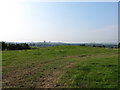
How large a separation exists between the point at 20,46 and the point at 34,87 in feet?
203

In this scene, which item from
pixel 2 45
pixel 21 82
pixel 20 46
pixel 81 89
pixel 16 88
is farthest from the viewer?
pixel 20 46

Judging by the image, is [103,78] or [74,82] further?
Answer: [103,78]

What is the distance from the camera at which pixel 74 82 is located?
10.2 m

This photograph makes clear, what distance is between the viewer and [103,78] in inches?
436

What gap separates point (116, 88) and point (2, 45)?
59.9 m

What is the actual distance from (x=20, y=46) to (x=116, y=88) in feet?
209

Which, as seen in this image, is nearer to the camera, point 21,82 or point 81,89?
point 81,89

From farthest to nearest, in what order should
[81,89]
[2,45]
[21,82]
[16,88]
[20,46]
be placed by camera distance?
[20,46]
[2,45]
[21,82]
[16,88]
[81,89]

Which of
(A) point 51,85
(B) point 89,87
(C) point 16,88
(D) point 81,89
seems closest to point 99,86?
(B) point 89,87

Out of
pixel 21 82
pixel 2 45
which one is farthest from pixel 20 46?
pixel 21 82

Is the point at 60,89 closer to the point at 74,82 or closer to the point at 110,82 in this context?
the point at 74,82

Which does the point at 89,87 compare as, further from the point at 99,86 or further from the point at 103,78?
the point at 103,78

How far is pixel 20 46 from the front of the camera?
69.2 metres

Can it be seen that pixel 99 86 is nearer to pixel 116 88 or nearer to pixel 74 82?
pixel 116 88
